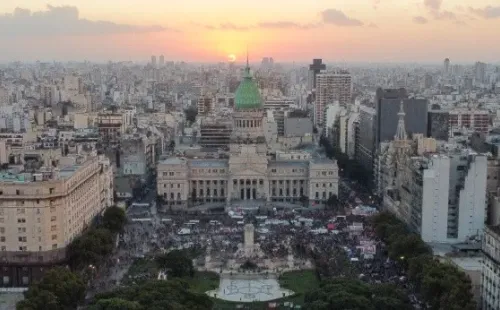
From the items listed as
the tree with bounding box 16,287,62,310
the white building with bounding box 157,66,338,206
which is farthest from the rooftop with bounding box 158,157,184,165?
the tree with bounding box 16,287,62,310

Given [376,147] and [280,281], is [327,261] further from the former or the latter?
[376,147]

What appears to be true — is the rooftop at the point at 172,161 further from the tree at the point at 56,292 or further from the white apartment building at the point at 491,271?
the white apartment building at the point at 491,271

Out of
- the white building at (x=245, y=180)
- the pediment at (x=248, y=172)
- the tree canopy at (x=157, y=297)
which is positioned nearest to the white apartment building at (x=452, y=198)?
the tree canopy at (x=157, y=297)

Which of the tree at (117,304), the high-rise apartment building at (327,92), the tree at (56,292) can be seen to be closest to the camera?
the tree at (117,304)

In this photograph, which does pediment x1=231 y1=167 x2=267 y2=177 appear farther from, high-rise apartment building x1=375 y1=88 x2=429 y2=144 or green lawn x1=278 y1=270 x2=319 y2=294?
green lawn x1=278 y1=270 x2=319 y2=294

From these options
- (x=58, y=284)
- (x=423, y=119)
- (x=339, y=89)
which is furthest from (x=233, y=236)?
(x=339, y=89)
